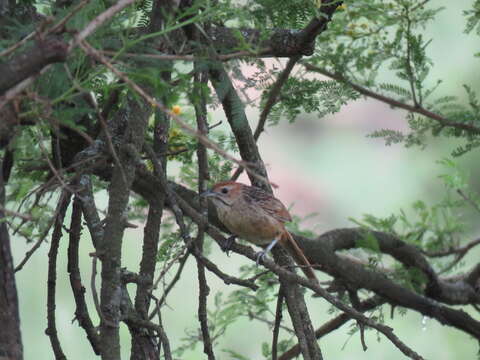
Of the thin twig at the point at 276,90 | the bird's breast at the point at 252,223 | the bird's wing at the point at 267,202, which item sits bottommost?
the bird's breast at the point at 252,223

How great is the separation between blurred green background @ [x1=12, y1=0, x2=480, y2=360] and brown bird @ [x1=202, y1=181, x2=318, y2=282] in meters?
3.46

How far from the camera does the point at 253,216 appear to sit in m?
5.17

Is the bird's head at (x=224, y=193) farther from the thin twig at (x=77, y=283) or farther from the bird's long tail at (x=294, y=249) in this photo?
the thin twig at (x=77, y=283)

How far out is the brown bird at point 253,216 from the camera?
509 centimetres

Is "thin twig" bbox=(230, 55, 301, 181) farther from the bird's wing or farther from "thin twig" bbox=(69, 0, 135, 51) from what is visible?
"thin twig" bbox=(69, 0, 135, 51)

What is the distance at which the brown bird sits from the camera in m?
5.09

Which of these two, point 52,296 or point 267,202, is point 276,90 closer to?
point 267,202

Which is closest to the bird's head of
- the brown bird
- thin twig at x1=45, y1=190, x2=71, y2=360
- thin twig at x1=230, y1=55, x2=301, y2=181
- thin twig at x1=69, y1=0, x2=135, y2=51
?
the brown bird

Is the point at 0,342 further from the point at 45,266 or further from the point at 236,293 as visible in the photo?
the point at 45,266

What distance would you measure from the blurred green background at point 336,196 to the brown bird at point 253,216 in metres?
3.46

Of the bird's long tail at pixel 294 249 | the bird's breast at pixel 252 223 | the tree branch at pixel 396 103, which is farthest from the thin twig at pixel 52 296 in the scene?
the tree branch at pixel 396 103

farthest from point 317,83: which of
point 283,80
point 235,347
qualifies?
point 235,347

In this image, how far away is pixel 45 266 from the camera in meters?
10.0

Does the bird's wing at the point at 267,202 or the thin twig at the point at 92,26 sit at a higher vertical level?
the bird's wing at the point at 267,202
